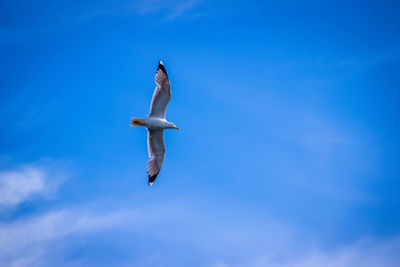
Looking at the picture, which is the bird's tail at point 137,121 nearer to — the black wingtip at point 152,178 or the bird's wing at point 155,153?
the bird's wing at point 155,153

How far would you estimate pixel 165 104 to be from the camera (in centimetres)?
1994

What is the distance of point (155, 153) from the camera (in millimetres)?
21516

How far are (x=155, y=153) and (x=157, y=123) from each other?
2107 mm

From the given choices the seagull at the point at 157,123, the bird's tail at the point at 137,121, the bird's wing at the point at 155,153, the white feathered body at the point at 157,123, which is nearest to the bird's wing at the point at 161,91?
the seagull at the point at 157,123

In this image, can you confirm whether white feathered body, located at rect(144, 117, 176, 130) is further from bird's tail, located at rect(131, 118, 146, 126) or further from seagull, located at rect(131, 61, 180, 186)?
bird's tail, located at rect(131, 118, 146, 126)

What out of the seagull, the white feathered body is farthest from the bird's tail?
the white feathered body

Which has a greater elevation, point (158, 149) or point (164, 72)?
point (164, 72)

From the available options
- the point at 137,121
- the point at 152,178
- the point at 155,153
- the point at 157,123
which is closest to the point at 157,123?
the point at 157,123

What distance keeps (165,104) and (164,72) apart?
68.0 inches

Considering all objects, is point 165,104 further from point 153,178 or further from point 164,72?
point 153,178

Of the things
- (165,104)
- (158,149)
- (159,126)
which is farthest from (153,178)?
(165,104)

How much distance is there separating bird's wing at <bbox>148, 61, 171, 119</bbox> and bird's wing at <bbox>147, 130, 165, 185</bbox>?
1.87 metres

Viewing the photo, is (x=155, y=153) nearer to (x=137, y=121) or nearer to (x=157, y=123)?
(x=157, y=123)

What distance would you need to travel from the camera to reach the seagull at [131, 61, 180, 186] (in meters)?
19.4
